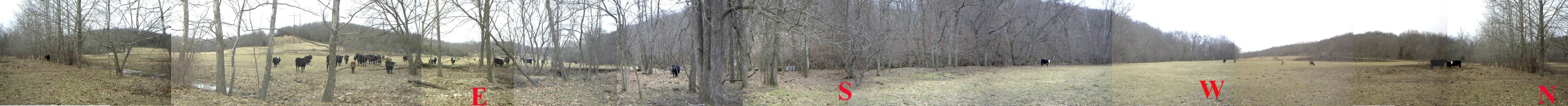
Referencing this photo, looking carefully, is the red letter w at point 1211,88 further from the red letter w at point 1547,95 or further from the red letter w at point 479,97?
the red letter w at point 479,97

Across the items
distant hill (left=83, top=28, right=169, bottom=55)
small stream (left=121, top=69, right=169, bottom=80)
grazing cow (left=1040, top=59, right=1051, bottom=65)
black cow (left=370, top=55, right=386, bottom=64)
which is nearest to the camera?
black cow (left=370, top=55, right=386, bottom=64)

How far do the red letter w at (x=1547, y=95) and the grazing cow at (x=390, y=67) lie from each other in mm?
8794

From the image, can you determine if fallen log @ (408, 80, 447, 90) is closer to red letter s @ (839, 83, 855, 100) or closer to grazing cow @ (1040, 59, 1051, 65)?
red letter s @ (839, 83, 855, 100)

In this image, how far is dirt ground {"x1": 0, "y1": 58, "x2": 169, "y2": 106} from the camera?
6.56m

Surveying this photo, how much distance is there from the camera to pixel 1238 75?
611cm

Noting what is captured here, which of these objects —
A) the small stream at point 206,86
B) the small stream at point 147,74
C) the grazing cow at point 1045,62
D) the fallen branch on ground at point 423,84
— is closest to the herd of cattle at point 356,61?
the fallen branch on ground at point 423,84

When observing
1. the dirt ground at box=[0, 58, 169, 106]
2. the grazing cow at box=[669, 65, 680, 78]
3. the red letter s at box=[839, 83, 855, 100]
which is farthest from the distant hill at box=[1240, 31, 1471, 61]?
the dirt ground at box=[0, 58, 169, 106]

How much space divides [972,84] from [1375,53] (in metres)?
3.16

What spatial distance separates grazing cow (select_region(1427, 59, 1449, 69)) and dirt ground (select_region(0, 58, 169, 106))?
33.9ft

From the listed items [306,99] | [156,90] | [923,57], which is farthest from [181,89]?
[923,57]

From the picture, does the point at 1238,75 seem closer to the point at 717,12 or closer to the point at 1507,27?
the point at 1507,27

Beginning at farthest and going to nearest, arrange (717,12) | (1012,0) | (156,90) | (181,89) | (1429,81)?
(1012,0)
(156,90)
(181,89)
(1429,81)
(717,12)

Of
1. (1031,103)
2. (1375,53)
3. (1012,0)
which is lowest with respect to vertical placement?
(1031,103)

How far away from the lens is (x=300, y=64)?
230 inches
